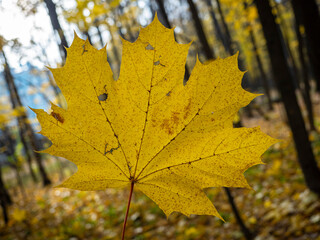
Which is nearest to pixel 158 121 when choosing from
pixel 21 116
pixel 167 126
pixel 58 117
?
pixel 167 126

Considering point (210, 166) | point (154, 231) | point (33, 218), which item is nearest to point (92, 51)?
point (210, 166)

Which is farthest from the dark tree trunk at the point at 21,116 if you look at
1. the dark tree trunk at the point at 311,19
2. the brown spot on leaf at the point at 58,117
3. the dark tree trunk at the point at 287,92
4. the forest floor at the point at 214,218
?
the dark tree trunk at the point at 311,19

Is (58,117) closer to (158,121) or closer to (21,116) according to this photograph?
(158,121)

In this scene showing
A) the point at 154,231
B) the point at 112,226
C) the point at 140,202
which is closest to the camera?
the point at 154,231

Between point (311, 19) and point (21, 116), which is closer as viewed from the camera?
point (311, 19)

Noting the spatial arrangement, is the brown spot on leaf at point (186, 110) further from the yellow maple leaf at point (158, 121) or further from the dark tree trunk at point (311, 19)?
the dark tree trunk at point (311, 19)

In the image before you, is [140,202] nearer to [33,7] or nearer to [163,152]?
[33,7]
